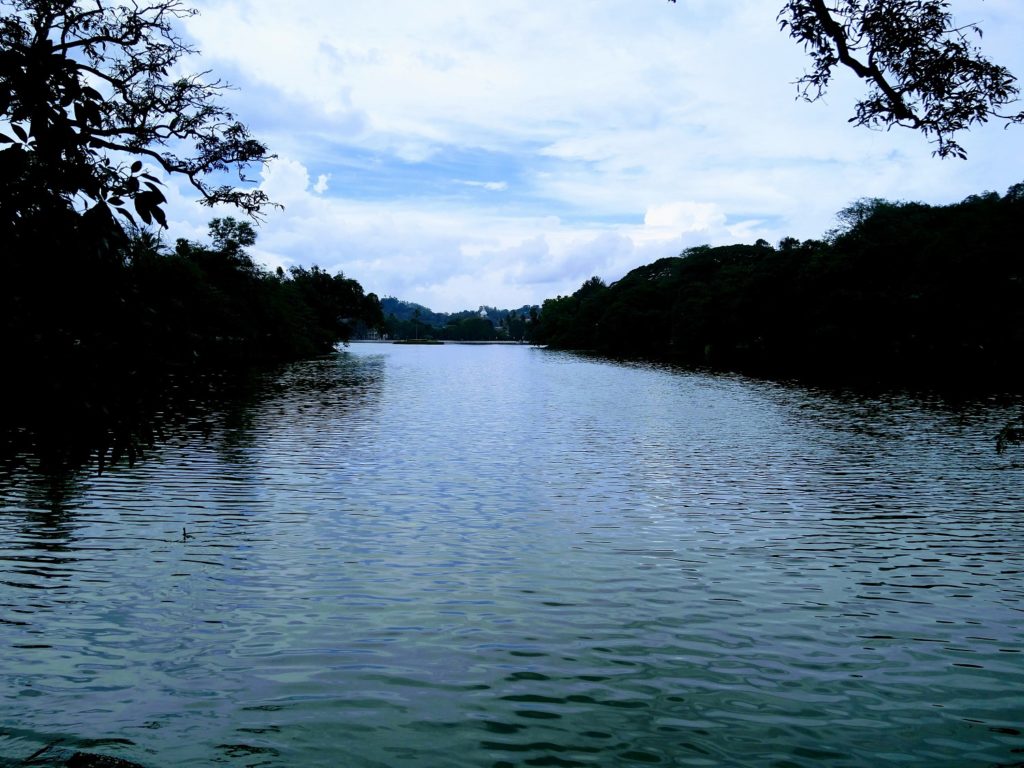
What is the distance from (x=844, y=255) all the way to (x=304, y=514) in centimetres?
8918

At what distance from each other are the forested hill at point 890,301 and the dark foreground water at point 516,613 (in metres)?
51.4

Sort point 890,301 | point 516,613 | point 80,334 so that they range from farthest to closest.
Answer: point 890,301 < point 516,613 < point 80,334

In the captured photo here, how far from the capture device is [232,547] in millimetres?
16484

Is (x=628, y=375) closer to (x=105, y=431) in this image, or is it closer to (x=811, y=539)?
(x=811, y=539)

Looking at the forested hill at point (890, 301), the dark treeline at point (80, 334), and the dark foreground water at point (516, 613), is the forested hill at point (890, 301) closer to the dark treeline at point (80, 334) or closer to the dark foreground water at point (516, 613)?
the dark foreground water at point (516, 613)

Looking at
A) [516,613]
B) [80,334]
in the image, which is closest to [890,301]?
[516,613]

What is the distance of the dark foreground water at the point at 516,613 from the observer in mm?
8867

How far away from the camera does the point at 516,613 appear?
12.8 metres

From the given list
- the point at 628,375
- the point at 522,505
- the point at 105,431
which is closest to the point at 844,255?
the point at 628,375

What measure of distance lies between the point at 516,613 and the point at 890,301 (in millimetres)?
84923

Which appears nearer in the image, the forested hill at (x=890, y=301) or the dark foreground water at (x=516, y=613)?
the dark foreground water at (x=516, y=613)

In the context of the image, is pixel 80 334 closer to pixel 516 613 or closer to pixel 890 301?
pixel 516 613

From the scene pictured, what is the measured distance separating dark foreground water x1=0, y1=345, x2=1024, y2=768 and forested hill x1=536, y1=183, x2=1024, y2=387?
169ft

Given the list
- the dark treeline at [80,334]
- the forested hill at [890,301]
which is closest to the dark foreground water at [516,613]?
the dark treeline at [80,334]
